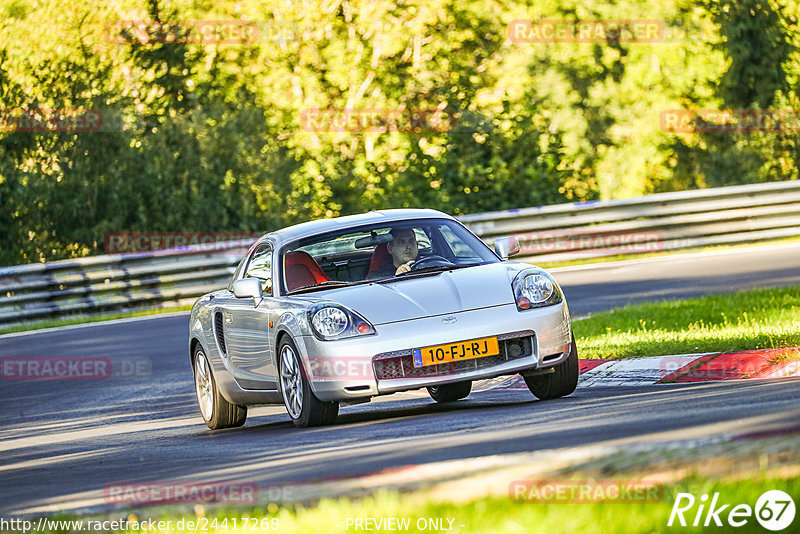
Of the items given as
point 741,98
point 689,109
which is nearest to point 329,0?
point 741,98

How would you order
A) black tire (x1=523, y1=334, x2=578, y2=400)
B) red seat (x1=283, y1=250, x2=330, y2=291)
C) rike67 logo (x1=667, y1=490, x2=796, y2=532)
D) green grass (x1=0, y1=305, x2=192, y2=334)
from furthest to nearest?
green grass (x1=0, y1=305, x2=192, y2=334) < red seat (x1=283, y1=250, x2=330, y2=291) < black tire (x1=523, y1=334, x2=578, y2=400) < rike67 logo (x1=667, y1=490, x2=796, y2=532)

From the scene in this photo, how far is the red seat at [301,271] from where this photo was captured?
10.1m

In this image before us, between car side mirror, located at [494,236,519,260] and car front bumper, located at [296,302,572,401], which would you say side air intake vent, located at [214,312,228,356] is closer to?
Answer: car front bumper, located at [296,302,572,401]

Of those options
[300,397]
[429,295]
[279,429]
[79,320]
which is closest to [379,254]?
[429,295]

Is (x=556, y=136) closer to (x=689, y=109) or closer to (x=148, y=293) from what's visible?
(x=148, y=293)

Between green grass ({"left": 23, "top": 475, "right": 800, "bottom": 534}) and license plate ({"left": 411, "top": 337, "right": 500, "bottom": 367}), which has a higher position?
green grass ({"left": 23, "top": 475, "right": 800, "bottom": 534})

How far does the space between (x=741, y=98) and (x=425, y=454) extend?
26.0 meters

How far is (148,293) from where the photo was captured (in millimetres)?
22469

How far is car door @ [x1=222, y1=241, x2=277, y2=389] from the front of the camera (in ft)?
32.7
